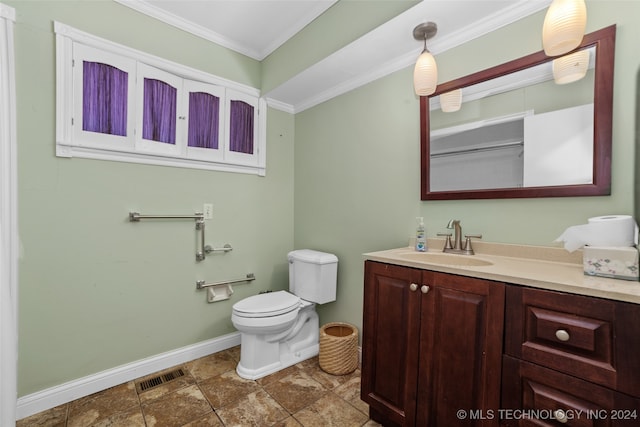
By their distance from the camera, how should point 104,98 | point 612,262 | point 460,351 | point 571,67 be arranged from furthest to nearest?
point 104,98 → point 571,67 → point 460,351 → point 612,262

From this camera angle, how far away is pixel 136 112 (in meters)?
1.82

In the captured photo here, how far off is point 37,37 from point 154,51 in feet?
1.97

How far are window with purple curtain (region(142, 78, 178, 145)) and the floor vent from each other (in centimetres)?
167

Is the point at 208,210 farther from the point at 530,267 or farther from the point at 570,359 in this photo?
the point at 570,359

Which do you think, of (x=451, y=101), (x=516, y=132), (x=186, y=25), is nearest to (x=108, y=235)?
(x=186, y=25)

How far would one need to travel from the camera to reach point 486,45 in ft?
4.88

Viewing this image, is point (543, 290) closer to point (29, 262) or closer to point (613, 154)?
point (613, 154)

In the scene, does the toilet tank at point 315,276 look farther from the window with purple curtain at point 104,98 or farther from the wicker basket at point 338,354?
the window with purple curtain at point 104,98

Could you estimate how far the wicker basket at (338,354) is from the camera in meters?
1.89

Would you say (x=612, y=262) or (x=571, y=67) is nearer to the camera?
(x=612, y=262)

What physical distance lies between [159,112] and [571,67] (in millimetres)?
2424

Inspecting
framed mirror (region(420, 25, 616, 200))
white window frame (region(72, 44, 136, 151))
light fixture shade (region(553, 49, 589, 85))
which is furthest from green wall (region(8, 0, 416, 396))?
light fixture shade (region(553, 49, 589, 85))

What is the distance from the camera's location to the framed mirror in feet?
3.79

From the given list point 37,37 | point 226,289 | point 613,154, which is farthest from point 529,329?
point 37,37
